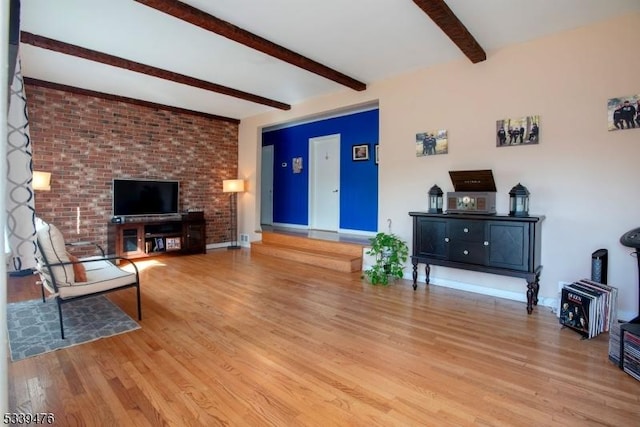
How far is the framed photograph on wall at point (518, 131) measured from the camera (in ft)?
11.2

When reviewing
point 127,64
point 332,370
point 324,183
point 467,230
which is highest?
point 127,64

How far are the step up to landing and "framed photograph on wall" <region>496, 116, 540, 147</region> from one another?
94.6 inches

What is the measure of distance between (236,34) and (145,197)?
146 inches

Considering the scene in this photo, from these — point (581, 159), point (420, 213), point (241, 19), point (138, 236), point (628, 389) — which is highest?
point (241, 19)

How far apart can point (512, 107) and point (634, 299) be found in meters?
2.14

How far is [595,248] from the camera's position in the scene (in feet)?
10.2

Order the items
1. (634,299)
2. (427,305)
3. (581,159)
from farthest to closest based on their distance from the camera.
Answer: (427,305) < (581,159) < (634,299)

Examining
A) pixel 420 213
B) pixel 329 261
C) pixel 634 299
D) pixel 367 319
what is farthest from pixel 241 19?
pixel 634 299

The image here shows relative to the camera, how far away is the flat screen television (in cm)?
548

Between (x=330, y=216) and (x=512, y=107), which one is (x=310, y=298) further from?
(x=330, y=216)

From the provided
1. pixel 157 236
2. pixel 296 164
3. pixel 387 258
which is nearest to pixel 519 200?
pixel 387 258

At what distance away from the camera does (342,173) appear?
6.61 m

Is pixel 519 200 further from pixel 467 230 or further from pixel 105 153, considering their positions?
pixel 105 153

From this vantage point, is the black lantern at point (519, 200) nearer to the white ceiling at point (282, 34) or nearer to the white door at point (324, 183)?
the white ceiling at point (282, 34)
